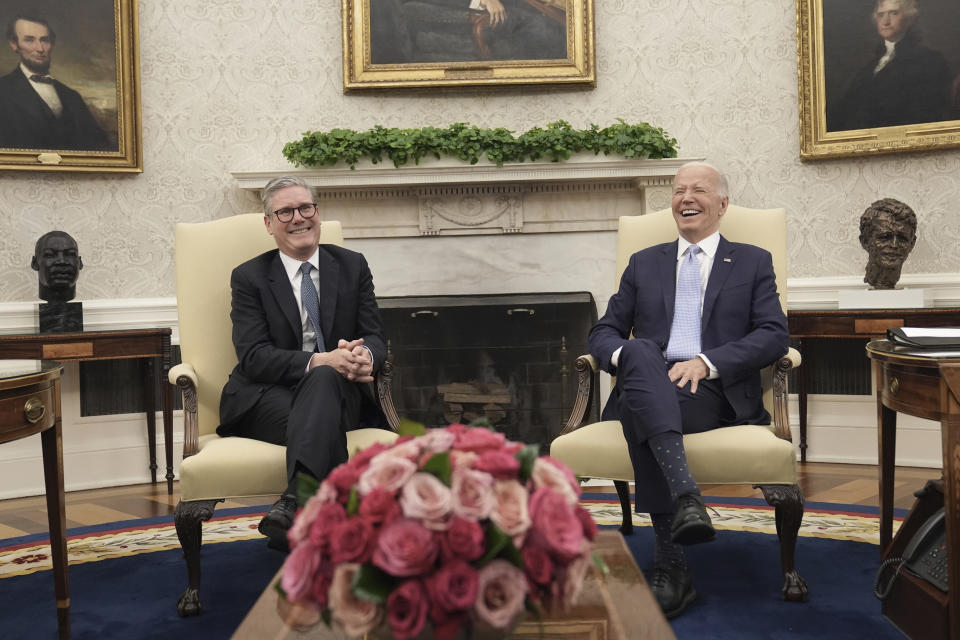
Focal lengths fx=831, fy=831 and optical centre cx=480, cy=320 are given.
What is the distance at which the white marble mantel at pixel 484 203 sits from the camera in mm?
4918

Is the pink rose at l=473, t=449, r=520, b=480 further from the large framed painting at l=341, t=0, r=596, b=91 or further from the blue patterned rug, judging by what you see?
the large framed painting at l=341, t=0, r=596, b=91

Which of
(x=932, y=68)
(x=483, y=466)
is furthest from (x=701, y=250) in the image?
(x=932, y=68)

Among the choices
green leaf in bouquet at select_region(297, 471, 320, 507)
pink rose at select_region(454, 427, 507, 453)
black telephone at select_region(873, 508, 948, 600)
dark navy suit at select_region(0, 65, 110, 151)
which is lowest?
black telephone at select_region(873, 508, 948, 600)

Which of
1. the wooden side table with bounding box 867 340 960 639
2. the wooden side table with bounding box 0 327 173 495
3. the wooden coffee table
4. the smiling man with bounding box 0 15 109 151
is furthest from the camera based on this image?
the smiling man with bounding box 0 15 109 151

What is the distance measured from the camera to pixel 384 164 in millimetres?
4898

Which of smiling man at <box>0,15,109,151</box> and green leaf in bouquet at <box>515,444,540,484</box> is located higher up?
smiling man at <box>0,15,109,151</box>

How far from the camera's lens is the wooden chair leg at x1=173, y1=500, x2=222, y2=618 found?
261 cm

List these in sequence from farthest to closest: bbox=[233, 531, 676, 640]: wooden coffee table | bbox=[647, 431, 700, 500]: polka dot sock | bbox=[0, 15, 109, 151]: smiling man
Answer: bbox=[0, 15, 109, 151]: smiling man
bbox=[647, 431, 700, 500]: polka dot sock
bbox=[233, 531, 676, 640]: wooden coffee table

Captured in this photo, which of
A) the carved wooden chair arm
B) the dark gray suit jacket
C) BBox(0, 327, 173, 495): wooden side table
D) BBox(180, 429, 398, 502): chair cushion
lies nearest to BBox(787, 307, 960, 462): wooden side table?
the dark gray suit jacket

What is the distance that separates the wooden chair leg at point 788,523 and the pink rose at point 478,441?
5.26 feet

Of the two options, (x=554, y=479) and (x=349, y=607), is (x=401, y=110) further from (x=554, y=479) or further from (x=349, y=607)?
(x=349, y=607)

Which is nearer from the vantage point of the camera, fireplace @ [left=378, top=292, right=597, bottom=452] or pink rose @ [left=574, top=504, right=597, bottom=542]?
pink rose @ [left=574, top=504, right=597, bottom=542]

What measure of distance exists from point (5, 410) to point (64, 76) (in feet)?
10.6

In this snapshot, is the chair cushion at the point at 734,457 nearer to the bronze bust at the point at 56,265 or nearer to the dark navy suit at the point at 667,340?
the dark navy suit at the point at 667,340
